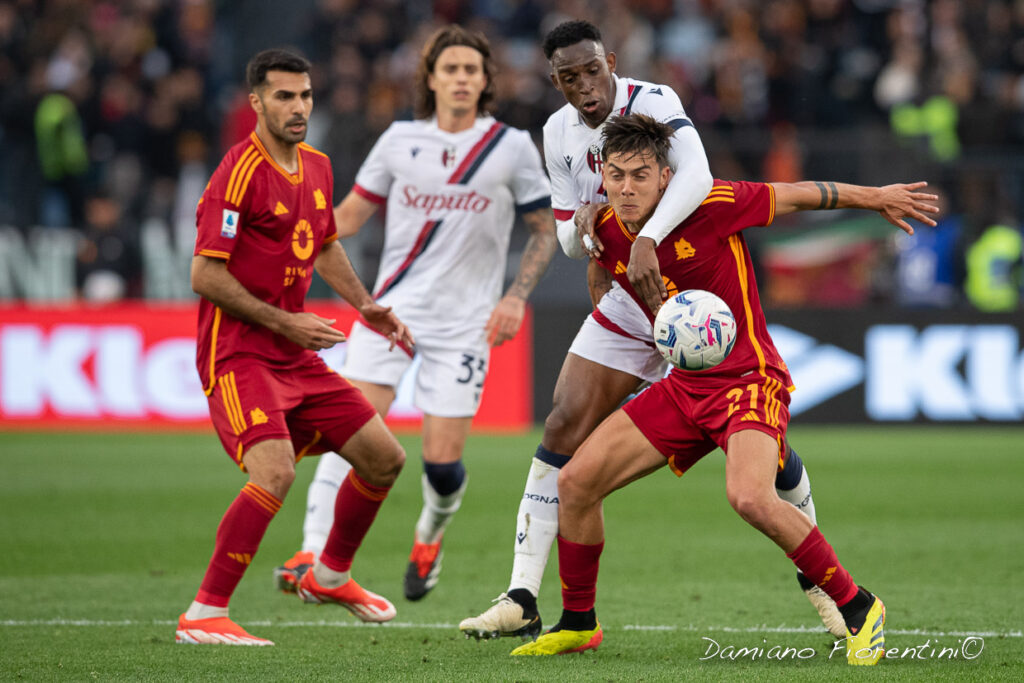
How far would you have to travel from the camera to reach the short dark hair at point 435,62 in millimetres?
7492

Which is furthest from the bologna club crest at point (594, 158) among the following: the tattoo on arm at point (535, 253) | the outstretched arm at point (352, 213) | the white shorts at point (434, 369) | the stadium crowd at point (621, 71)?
the stadium crowd at point (621, 71)

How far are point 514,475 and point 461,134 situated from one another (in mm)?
5040

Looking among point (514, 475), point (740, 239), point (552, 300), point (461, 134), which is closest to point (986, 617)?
point (740, 239)

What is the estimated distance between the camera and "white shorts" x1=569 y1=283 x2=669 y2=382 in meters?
6.04

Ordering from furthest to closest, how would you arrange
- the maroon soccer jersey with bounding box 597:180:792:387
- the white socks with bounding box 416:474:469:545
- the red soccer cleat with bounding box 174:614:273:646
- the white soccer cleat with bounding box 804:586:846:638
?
the white socks with bounding box 416:474:469:545 → the red soccer cleat with bounding box 174:614:273:646 → the white soccer cleat with bounding box 804:586:846:638 → the maroon soccer jersey with bounding box 597:180:792:387

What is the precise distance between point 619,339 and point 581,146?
851 millimetres

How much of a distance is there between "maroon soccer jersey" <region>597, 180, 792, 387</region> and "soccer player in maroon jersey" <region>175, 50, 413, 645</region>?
1.45 m

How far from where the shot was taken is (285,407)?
6.05 metres

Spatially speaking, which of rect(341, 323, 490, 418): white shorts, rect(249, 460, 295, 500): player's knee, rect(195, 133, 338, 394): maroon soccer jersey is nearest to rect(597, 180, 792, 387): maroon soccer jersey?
rect(195, 133, 338, 394): maroon soccer jersey

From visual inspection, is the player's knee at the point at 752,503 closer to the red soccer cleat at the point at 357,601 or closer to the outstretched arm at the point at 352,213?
the red soccer cleat at the point at 357,601

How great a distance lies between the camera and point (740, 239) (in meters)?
5.66

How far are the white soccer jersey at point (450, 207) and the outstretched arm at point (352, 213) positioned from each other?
5 centimetres

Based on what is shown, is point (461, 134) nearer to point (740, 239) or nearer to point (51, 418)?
point (740, 239)

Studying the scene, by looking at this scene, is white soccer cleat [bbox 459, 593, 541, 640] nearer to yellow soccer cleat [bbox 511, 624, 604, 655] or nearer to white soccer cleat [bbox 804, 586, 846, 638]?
yellow soccer cleat [bbox 511, 624, 604, 655]
